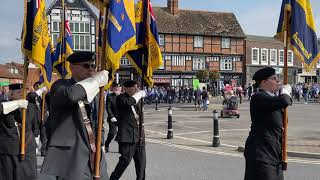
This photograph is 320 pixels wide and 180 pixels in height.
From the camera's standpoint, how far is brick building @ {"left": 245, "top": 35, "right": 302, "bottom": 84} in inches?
2483

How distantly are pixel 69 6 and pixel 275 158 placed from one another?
5027 centimetres

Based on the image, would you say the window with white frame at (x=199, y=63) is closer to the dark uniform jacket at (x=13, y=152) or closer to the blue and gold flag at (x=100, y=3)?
the dark uniform jacket at (x=13, y=152)

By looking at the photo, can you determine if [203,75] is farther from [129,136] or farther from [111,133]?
[129,136]

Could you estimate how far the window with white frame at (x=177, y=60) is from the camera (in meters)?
57.6

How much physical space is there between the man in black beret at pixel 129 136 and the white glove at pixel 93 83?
3.08 meters

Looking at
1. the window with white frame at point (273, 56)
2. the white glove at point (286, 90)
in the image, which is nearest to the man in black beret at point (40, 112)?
the white glove at point (286, 90)

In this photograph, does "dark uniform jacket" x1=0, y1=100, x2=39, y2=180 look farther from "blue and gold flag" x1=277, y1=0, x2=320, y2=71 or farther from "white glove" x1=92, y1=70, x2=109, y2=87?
"blue and gold flag" x1=277, y1=0, x2=320, y2=71

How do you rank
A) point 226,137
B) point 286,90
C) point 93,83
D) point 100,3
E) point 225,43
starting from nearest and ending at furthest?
1. point 93,83
2. point 100,3
3. point 286,90
4. point 226,137
5. point 225,43

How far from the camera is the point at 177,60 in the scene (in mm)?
57906

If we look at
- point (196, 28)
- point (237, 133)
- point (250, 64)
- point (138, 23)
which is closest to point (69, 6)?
point (196, 28)

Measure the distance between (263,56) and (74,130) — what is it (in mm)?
63253

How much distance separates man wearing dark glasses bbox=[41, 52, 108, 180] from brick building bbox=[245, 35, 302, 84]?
2335 inches

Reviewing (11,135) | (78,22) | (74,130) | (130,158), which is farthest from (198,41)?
(74,130)

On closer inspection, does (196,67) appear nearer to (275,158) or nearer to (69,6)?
(69,6)
